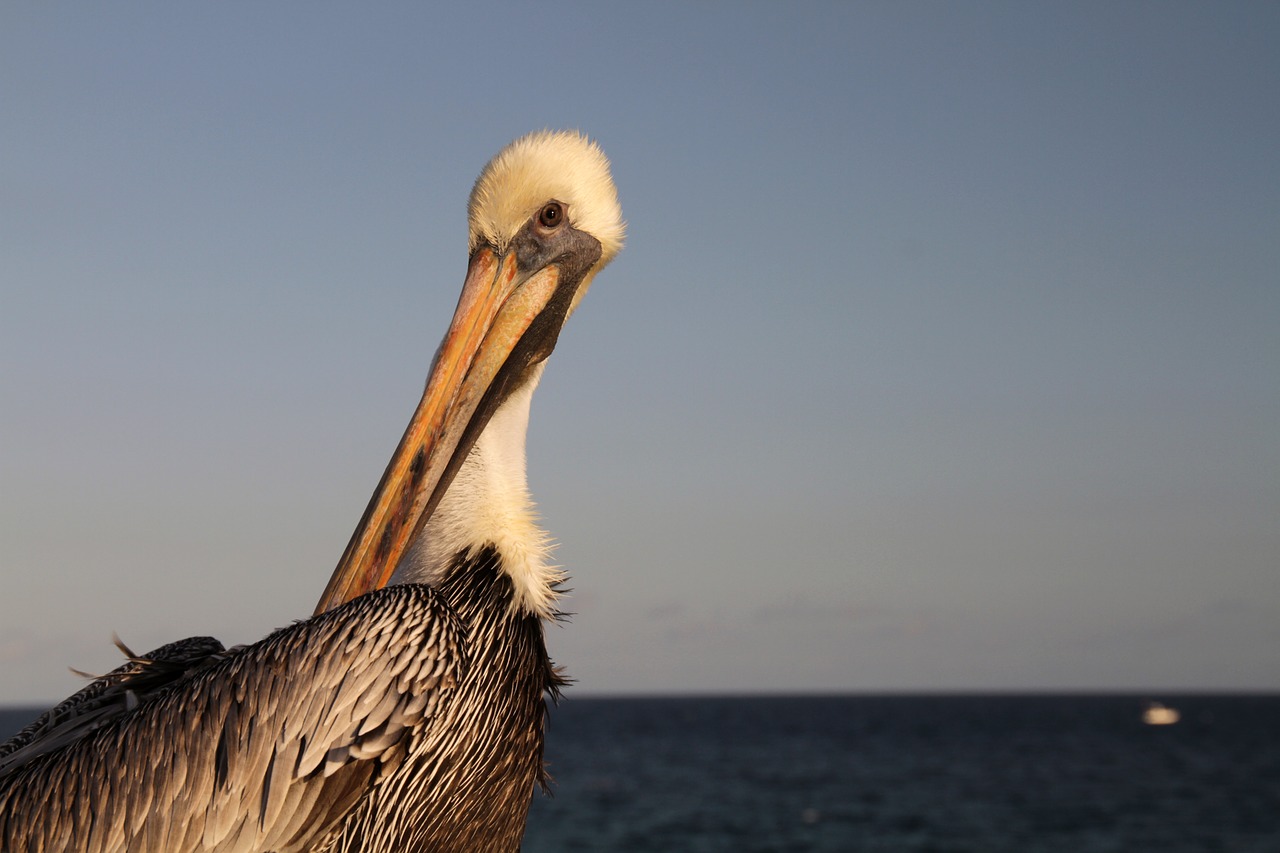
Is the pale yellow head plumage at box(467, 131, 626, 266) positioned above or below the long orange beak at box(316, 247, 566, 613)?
above

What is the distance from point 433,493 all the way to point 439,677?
0.65m

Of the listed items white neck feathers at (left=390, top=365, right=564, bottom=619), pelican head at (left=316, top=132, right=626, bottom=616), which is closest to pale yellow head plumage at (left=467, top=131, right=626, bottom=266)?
pelican head at (left=316, top=132, right=626, bottom=616)

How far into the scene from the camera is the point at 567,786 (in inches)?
2080

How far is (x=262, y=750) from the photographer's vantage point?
3262mm

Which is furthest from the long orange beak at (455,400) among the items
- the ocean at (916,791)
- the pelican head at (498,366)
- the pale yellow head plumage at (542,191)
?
the ocean at (916,791)

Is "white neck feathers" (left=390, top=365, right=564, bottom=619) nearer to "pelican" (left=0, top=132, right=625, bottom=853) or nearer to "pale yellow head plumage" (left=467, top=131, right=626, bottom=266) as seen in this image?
"pelican" (left=0, top=132, right=625, bottom=853)

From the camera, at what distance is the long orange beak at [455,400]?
3715mm

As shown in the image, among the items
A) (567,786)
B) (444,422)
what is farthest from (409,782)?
(567,786)

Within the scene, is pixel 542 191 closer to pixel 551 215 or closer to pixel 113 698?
pixel 551 215

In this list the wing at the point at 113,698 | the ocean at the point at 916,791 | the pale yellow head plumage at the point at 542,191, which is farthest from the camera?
the ocean at the point at 916,791

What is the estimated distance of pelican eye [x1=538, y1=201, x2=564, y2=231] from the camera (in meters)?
4.31

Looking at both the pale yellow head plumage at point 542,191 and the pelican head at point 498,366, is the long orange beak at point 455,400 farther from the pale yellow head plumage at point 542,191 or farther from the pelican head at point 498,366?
the pale yellow head plumage at point 542,191

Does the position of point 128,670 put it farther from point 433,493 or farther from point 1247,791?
point 1247,791

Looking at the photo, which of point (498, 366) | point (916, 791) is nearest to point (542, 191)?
point (498, 366)
